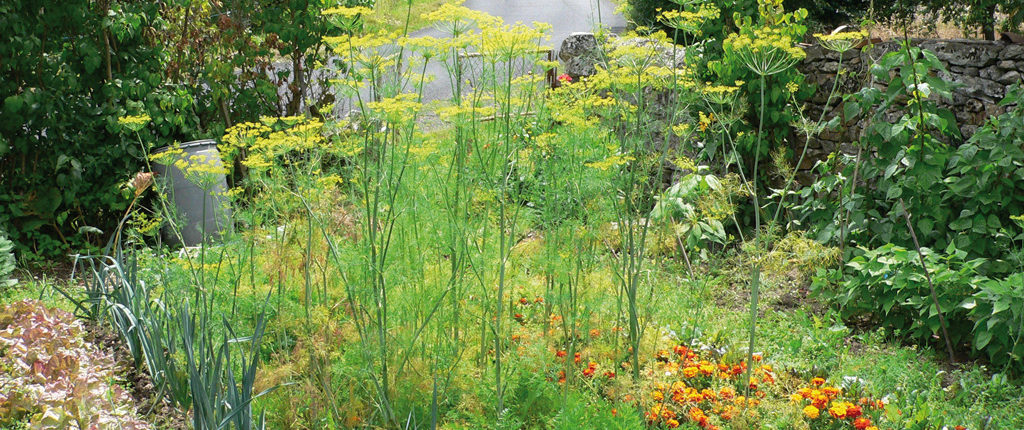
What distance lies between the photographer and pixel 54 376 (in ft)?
9.60

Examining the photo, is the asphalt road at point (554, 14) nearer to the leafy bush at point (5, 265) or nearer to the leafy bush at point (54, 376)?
the leafy bush at point (5, 265)

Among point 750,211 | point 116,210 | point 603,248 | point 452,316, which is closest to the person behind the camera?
point 452,316

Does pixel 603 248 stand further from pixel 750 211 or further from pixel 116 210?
pixel 116 210

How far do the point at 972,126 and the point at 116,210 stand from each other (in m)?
5.69

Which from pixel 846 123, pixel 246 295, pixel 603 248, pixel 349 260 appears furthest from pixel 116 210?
pixel 846 123

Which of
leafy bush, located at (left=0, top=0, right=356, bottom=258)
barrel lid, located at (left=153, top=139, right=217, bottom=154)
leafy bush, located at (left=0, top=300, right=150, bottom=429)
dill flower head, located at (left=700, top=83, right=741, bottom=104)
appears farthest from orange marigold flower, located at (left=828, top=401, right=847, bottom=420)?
barrel lid, located at (left=153, top=139, right=217, bottom=154)

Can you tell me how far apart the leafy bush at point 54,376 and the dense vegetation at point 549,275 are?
0.01 metres

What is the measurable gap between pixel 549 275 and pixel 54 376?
1.91m

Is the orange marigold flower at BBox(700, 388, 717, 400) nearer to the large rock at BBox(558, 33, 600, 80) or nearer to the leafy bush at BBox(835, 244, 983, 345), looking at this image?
the leafy bush at BBox(835, 244, 983, 345)

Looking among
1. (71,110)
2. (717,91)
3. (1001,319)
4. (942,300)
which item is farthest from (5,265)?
(1001,319)

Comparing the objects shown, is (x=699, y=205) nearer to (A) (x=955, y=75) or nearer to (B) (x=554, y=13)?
(A) (x=955, y=75)

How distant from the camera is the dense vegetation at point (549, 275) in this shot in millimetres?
2738

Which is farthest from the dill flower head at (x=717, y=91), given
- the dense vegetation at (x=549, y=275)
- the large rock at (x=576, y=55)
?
the large rock at (x=576, y=55)

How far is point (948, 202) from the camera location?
13.4 ft
